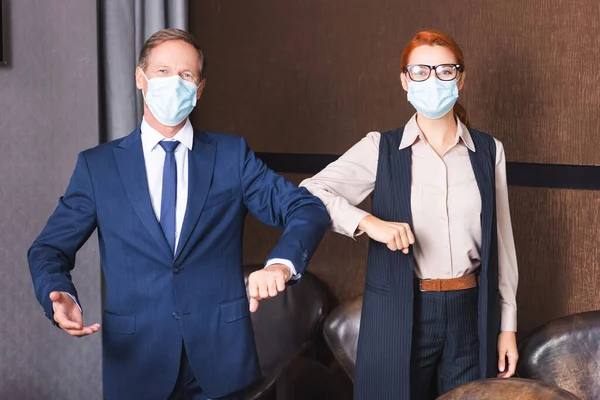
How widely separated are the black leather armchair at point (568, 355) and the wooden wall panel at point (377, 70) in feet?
1.51

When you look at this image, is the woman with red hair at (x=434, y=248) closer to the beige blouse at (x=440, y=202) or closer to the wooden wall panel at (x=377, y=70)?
the beige blouse at (x=440, y=202)

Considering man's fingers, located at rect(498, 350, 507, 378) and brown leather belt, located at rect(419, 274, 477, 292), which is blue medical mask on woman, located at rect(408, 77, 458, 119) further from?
man's fingers, located at rect(498, 350, 507, 378)

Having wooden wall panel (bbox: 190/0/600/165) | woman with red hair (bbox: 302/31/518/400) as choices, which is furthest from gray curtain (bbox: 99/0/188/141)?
woman with red hair (bbox: 302/31/518/400)

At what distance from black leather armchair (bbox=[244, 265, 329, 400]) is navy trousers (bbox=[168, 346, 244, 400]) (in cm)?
97

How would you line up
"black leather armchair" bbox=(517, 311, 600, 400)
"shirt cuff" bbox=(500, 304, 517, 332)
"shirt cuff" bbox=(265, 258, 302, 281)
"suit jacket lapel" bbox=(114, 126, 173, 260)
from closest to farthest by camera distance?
1. "shirt cuff" bbox=(265, 258, 302, 281)
2. "suit jacket lapel" bbox=(114, 126, 173, 260)
3. "shirt cuff" bbox=(500, 304, 517, 332)
4. "black leather armchair" bbox=(517, 311, 600, 400)

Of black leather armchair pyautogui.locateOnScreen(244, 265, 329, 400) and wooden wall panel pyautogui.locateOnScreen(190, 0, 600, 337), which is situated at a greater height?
wooden wall panel pyautogui.locateOnScreen(190, 0, 600, 337)

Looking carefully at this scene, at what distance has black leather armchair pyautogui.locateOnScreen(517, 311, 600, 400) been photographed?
7.21ft

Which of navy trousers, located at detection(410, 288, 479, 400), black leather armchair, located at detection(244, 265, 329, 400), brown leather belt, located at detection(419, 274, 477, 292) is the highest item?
brown leather belt, located at detection(419, 274, 477, 292)

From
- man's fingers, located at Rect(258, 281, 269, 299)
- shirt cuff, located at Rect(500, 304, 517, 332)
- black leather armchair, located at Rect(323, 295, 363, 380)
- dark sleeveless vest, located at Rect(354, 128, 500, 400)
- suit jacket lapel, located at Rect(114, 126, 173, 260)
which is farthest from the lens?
black leather armchair, located at Rect(323, 295, 363, 380)

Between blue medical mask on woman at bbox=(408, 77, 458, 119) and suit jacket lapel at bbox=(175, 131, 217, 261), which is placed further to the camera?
blue medical mask on woman at bbox=(408, 77, 458, 119)

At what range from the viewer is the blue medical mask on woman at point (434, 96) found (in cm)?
195

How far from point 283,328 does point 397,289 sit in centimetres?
102

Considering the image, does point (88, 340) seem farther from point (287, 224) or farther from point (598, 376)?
point (598, 376)

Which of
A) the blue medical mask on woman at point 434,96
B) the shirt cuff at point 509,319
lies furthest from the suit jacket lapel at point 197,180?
the shirt cuff at point 509,319
